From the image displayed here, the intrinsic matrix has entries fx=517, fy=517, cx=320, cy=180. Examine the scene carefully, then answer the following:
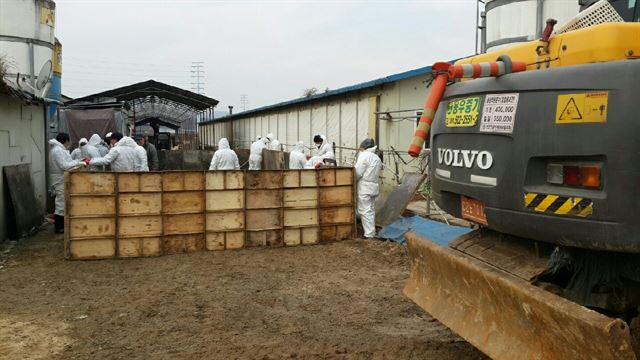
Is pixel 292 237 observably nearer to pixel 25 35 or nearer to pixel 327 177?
pixel 327 177

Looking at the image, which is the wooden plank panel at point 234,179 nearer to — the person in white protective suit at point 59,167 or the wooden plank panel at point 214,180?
the wooden plank panel at point 214,180

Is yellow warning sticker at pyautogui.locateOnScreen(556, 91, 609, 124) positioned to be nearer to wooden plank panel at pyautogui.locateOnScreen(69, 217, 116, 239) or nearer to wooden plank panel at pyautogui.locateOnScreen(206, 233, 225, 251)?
wooden plank panel at pyautogui.locateOnScreen(206, 233, 225, 251)

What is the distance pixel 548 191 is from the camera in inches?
114

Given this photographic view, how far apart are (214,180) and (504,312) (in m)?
6.16

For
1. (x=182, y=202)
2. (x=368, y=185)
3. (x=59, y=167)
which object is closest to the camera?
(x=182, y=202)

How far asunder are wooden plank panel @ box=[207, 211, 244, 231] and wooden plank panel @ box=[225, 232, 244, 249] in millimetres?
105

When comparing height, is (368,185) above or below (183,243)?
above

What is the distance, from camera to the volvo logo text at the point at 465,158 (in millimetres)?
3307

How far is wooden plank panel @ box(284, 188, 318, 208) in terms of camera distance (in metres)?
9.02

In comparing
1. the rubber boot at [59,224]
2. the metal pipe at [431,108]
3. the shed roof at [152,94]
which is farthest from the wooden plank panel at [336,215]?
the shed roof at [152,94]

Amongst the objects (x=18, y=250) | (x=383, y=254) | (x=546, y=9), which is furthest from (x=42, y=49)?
(x=546, y=9)

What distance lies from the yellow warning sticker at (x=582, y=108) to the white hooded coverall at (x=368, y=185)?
22.0 feet

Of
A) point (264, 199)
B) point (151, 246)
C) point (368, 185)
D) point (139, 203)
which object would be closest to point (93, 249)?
point (151, 246)

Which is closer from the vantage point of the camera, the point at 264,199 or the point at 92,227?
the point at 92,227
